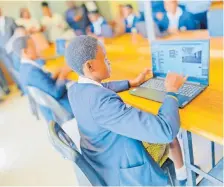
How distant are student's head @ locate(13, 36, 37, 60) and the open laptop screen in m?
0.98

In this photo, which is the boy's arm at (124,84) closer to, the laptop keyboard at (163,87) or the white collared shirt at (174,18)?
the laptop keyboard at (163,87)

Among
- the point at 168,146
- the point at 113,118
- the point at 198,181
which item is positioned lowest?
the point at 198,181

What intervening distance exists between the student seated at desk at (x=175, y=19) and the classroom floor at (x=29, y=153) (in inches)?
52.5

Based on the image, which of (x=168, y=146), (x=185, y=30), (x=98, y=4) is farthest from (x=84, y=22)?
(x=168, y=146)

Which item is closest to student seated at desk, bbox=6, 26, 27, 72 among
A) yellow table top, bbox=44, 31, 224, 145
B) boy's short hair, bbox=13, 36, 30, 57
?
boy's short hair, bbox=13, 36, 30, 57

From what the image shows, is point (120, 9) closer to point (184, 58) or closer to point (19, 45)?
point (19, 45)

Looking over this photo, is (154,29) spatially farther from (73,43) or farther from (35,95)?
(73,43)

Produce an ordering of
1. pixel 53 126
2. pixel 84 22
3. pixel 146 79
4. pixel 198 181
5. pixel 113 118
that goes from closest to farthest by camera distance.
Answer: pixel 113 118 → pixel 53 126 → pixel 198 181 → pixel 146 79 → pixel 84 22

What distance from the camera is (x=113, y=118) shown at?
3.06 feet

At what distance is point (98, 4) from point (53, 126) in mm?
2654

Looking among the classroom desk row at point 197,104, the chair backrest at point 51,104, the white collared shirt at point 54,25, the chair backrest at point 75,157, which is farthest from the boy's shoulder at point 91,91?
the white collared shirt at point 54,25

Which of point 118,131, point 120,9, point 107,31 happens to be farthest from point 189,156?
point 120,9

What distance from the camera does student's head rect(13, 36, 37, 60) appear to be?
192 cm

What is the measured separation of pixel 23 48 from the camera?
1938mm
